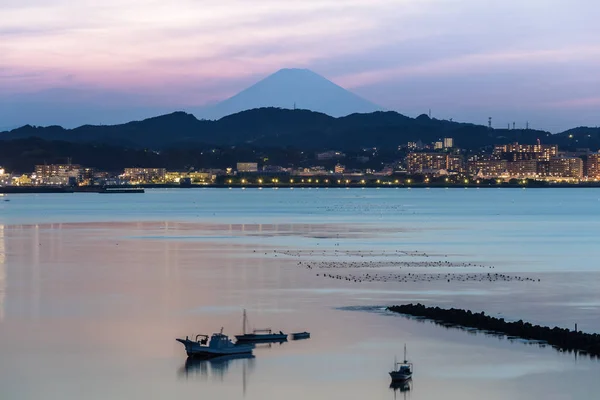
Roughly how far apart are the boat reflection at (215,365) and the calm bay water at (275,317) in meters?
0.03

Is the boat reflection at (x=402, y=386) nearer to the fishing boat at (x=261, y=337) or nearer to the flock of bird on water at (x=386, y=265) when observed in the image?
the fishing boat at (x=261, y=337)

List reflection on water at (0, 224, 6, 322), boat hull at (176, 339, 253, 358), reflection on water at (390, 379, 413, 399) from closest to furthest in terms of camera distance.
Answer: reflection on water at (390, 379, 413, 399)
boat hull at (176, 339, 253, 358)
reflection on water at (0, 224, 6, 322)

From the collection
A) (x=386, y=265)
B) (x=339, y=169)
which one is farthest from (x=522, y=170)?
(x=386, y=265)

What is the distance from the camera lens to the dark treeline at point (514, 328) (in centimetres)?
1516

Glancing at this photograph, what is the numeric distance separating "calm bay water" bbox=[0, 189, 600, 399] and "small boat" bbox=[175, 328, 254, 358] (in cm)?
24

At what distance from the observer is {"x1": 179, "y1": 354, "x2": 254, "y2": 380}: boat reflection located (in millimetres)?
14062

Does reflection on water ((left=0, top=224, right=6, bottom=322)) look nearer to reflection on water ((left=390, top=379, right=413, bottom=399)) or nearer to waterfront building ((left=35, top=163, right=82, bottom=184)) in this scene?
reflection on water ((left=390, top=379, right=413, bottom=399))

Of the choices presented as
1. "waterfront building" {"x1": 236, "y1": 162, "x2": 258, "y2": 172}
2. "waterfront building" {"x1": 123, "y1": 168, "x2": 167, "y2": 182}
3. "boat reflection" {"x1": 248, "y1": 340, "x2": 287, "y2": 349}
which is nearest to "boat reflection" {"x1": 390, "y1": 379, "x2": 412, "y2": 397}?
"boat reflection" {"x1": 248, "y1": 340, "x2": 287, "y2": 349}

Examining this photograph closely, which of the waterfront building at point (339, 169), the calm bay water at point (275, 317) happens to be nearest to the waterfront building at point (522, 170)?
the waterfront building at point (339, 169)

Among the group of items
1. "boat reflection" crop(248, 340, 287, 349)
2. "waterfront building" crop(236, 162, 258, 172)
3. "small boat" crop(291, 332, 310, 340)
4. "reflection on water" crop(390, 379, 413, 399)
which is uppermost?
"waterfront building" crop(236, 162, 258, 172)

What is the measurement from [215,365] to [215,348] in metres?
0.45

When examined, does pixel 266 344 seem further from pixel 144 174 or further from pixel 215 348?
pixel 144 174

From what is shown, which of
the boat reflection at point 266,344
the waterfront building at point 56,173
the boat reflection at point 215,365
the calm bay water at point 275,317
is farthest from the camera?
the waterfront building at point 56,173

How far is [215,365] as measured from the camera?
14562mm
